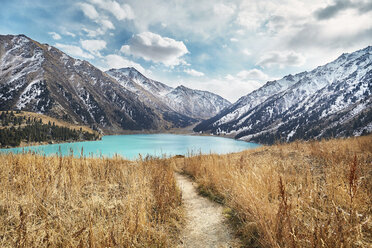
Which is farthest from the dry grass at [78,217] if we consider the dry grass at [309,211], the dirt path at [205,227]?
the dry grass at [309,211]

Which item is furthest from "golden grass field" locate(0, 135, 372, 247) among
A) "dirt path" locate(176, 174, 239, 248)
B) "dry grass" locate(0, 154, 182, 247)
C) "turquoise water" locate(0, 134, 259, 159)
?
"turquoise water" locate(0, 134, 259, 159)

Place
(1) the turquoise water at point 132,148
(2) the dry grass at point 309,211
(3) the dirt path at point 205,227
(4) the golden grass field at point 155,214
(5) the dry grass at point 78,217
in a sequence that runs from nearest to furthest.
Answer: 1. (2) the dry grass at point 309,211
2. (4) the golden grass field at point 155,214
3. (5) the dry grass at point 78,217
4. (3) the dirt path at point 205,227
5. (1) the turquoise water at point 132,148

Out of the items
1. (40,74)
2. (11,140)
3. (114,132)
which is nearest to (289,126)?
(114,132)

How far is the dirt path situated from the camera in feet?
10.4

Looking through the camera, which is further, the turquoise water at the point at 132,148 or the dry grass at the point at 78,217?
the turquoise water at the point at 132,148

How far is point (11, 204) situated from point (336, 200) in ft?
18.2

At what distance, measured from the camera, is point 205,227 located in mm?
3805

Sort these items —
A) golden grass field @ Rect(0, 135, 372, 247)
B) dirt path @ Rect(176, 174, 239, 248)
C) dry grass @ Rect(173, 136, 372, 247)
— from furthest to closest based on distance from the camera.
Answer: dirt path @ Rect(176, 174, 239, 248) → golden grass field @ Rect(0, 135, 372, 247) → dry grass @ Rect(173, 136, 372, 247)

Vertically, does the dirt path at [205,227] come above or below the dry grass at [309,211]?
below

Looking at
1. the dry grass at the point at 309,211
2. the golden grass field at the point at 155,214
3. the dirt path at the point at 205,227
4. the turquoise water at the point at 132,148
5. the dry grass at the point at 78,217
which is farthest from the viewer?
the turquoise water at the point at 132,148

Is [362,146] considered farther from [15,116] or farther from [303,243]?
[15,116]

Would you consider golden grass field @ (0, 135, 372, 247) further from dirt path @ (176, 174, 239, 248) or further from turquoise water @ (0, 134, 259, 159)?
turquoise water @ (0, 134, 259, 159)

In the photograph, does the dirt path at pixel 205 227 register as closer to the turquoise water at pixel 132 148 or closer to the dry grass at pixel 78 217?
the dry grass at pixel 78 217

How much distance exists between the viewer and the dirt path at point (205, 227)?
10.4 feet
